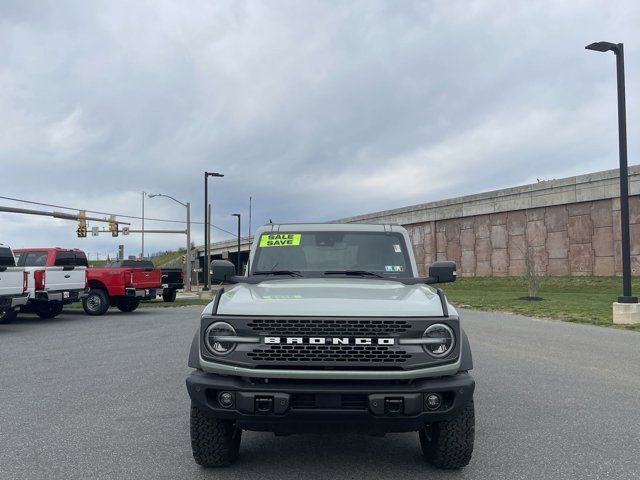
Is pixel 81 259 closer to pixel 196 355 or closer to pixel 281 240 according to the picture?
pixel 281 240

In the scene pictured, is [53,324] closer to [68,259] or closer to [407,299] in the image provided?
[68,259]

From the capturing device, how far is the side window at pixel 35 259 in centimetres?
1828

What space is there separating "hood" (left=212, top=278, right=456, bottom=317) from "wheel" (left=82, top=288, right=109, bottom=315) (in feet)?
55.7

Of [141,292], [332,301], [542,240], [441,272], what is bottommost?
[141,292]

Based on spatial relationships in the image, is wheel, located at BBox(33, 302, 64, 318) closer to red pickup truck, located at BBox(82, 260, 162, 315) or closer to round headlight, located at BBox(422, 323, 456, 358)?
red pickup truck, located at BBox(82, 260, 162, 315)

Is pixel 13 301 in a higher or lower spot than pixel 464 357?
lower

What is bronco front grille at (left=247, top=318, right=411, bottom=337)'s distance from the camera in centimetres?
382

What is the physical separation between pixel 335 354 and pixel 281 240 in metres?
2.15

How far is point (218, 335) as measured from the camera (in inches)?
155

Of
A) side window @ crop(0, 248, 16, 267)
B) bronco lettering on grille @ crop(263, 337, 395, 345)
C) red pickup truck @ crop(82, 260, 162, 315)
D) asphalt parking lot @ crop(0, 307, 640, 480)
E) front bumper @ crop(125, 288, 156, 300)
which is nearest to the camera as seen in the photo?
bronco lettering on grille @ crop(263, 337, 395, 345)

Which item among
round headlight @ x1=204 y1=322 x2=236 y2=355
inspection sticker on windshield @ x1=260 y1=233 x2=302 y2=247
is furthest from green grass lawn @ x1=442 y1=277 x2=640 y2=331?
round headlight @ x1=204 y1=322 x2=236 y2=355

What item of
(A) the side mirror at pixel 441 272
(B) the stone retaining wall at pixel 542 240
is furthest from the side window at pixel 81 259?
(B) the stone retaining wall at pixel 542 240

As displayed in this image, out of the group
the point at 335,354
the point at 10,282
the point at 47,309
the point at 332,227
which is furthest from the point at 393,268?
the point at 47,309

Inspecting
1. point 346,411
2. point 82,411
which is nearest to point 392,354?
point 346,411
